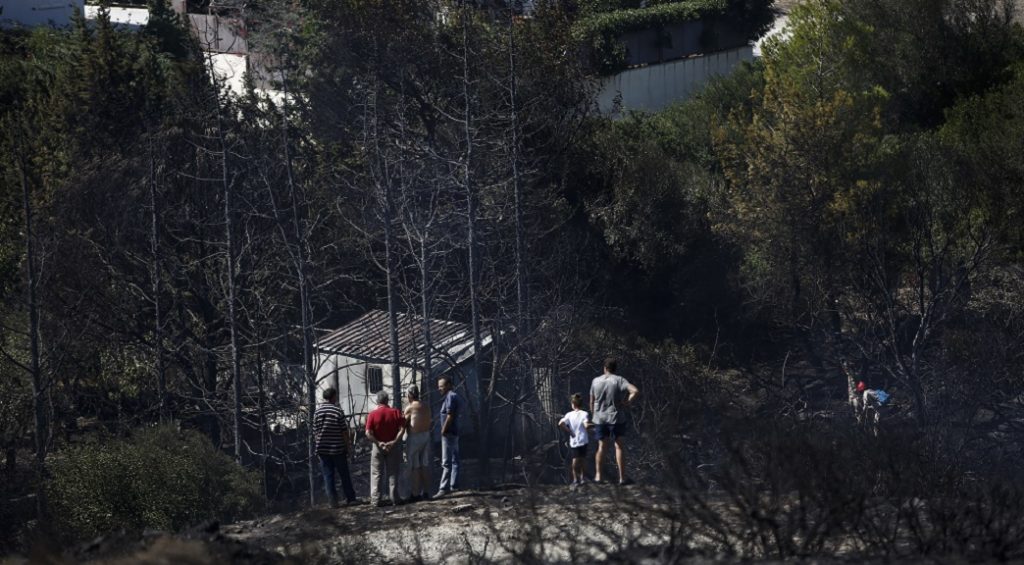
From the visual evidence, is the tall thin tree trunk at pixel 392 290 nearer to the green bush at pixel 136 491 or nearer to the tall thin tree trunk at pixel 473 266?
the tall thin tree trunk at pixel 473 266

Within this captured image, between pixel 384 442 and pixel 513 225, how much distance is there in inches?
545

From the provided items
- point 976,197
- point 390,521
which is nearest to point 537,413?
point 976,197

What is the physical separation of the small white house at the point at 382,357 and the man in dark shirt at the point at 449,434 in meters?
9.87

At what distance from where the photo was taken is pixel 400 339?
27.5 m

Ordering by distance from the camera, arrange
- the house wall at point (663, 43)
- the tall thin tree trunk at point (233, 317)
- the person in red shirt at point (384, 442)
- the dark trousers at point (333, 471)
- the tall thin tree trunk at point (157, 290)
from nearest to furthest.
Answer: the person in red shirt at point (384, 442) < the dark trousers at point (333, 471) < the tall thin tree trunk at point (233, 317) < the tall thin tree trunk at point (157, 290) < the house wall at point (663, 43)

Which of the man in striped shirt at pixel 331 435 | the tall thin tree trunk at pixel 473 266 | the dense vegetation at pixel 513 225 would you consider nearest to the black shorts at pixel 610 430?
the man in striped shirt at pixel 331 435

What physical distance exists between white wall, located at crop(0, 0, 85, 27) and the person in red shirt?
103 ft

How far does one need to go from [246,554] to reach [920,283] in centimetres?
1945

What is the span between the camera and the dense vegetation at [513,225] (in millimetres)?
25516

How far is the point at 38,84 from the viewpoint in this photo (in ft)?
105

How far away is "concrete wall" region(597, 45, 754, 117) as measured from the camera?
38312 mm

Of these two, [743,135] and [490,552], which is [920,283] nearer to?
[743,135]

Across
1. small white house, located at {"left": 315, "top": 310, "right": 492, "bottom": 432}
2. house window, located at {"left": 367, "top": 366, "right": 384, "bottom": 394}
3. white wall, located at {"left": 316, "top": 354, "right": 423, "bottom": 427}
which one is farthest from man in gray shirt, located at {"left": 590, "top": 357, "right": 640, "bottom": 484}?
house window, located at {"left": 367, "top": 366, "right": 384, "bottom": 394}

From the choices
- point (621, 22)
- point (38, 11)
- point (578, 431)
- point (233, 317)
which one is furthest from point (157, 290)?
point (38, 11)
